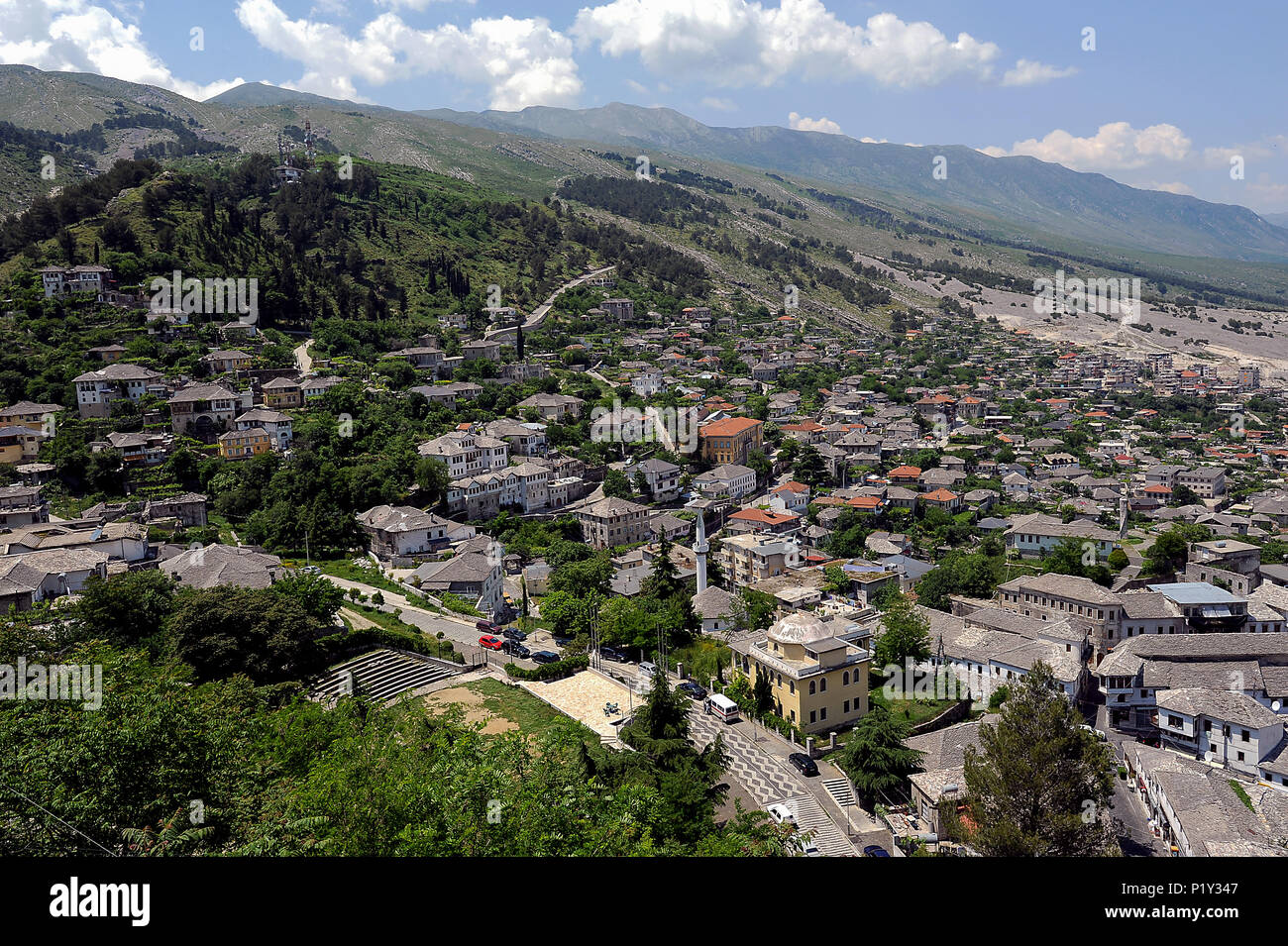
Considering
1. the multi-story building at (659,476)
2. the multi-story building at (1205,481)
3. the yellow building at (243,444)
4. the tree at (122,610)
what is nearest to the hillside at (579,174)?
the multi-story building at (1205,481)

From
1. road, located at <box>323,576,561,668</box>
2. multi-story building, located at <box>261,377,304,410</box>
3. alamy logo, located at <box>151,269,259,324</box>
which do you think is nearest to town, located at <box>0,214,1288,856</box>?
road, located at <box>323,576,561,668</box>

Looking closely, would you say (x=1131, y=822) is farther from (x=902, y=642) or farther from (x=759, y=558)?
(x=759, y=558)

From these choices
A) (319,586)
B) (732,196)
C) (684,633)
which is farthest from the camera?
(732,196)

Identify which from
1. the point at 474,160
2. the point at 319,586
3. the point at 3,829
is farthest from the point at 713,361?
the point at 474,160

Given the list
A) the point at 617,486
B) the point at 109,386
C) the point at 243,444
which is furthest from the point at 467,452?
the point at 109,386

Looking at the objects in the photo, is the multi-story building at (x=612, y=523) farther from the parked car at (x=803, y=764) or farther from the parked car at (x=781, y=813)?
the parked car at (x=781, y=813)

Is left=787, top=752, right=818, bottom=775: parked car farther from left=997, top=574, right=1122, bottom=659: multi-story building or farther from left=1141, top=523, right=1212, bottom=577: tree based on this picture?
left=1141, top=523, right=1212, bottom=577: tree

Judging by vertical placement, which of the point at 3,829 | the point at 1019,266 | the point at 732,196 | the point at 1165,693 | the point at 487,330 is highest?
the point at 732,196

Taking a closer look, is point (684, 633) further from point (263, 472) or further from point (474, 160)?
point (474, 160)
